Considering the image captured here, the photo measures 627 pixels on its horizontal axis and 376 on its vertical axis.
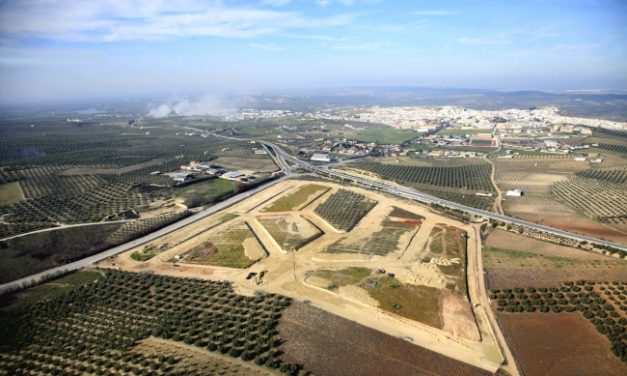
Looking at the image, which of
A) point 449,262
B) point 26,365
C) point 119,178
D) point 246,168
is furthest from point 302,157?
point 26,365

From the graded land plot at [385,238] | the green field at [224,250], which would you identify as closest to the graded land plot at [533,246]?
the graded land plot at [385,238]

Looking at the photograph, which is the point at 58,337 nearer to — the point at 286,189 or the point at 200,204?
the point at 200,204

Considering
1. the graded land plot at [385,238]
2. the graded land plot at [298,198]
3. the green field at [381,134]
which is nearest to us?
the graded land plot at [385,238]

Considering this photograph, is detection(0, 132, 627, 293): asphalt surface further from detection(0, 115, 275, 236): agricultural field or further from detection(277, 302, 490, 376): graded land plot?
detection(277, 302, 490, 376): graded land plot

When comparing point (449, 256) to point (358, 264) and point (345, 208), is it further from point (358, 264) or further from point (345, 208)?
point (345, 208)

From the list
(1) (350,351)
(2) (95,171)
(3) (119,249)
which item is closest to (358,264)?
(1) (350,351)

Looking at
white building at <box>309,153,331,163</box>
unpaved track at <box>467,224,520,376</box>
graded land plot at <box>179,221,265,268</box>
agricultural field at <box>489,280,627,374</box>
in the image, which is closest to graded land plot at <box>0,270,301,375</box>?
graded land plot at <box>179,221,265,268</box>

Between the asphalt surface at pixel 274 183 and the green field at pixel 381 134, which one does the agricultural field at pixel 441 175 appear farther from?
the green field at pixel 381 134
